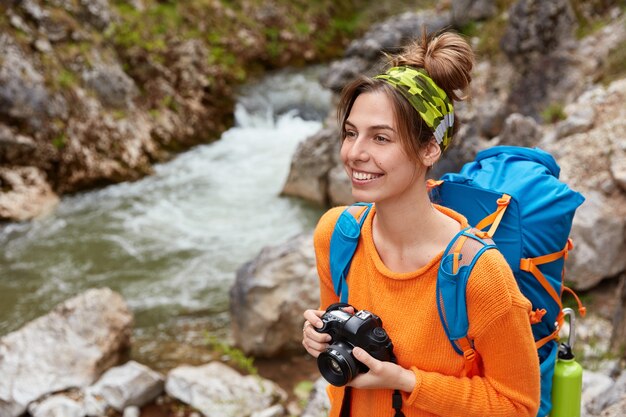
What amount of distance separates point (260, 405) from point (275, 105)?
9.22 m

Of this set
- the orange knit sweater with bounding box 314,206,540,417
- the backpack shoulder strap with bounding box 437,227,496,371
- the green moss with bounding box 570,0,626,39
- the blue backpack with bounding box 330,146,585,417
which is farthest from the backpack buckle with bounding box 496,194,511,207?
the green moss with bounding box 570,0,626,39

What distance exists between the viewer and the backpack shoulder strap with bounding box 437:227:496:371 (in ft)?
5.49

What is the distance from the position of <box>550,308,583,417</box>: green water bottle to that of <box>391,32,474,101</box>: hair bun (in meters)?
1.01

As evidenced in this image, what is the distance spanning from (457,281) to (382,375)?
1.11 feet

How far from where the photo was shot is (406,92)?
5.56 feet

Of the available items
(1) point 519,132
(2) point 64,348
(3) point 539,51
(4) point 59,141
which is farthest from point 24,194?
(3) point 539,51

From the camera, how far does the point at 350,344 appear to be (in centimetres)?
178

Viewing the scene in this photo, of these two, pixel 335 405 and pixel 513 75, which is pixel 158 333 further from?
pixel 513 75

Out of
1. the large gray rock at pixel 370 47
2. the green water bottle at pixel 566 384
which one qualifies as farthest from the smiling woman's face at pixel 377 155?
the large gray rock at pixel 370 47

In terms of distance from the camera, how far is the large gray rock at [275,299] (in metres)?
5.97

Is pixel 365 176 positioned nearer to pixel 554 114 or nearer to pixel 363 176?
pixel 363 176

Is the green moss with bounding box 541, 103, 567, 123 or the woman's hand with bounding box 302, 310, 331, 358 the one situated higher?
the woman's hand with bounding box 302, 310, 331, 358

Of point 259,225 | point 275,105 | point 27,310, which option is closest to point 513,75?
point 259,225

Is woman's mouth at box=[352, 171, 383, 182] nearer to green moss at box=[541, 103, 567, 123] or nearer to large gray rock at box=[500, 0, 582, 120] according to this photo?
green moss at box=[541, 103, 567, 123]
